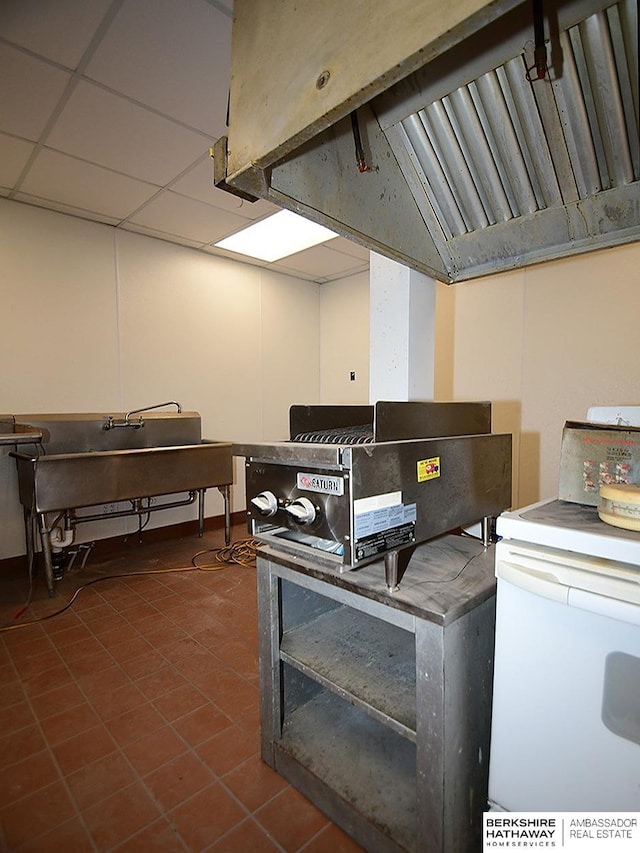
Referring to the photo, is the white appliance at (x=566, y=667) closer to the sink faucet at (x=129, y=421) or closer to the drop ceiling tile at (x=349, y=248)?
the sink faucet at (x=129, y=421)

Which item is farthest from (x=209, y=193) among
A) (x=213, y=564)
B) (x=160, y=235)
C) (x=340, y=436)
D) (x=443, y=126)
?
(x=213, y=564)

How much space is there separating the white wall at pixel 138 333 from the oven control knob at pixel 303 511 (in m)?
2.92

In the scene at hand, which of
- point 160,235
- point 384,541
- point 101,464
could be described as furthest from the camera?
point 160,235

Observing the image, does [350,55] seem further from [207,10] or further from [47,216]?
[47,216]

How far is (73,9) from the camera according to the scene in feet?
4.90

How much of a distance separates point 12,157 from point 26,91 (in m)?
0.67

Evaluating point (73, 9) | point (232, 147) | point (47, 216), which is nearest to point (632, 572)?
point (232, 147)

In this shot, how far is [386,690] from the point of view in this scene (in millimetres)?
1154

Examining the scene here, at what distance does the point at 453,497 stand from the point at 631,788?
25.6 inches

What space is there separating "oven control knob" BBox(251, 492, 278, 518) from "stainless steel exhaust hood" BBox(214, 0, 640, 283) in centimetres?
72

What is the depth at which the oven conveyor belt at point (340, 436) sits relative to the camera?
3.60ft

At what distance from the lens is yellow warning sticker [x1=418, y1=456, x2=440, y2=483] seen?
104 cm

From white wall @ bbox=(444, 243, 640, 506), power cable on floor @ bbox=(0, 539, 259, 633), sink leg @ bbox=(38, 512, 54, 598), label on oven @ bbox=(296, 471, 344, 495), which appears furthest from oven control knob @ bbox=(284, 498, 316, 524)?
white wall @ bbox=(444, 243, 640, 506)

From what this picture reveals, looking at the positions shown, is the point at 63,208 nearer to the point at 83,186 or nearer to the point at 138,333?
the point at 83,186
